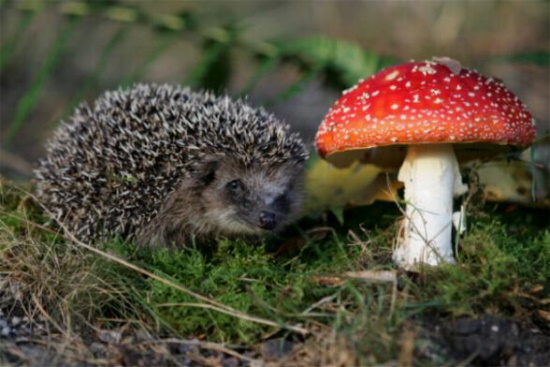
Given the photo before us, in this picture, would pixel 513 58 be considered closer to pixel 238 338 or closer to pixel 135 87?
pixel 135 87

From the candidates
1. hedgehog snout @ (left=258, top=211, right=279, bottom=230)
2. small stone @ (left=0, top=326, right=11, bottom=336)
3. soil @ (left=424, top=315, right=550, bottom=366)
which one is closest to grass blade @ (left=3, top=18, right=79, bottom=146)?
hedgehog snout @ (left=258, top=211, right=279, bottom=230)

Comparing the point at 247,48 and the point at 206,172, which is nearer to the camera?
the point at 206,172

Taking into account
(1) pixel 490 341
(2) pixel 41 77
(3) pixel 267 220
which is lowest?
(1) pixel 490 341

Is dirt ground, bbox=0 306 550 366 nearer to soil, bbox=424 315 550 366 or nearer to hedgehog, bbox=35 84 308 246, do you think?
soil, bbox=424 315 550 366

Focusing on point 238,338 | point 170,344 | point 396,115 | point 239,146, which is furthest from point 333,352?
point 239,146

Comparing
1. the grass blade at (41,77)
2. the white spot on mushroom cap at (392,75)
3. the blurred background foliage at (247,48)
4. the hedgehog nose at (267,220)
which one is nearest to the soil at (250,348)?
the hedgehog nose at (267,220)

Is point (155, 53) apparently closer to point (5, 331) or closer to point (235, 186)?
point (235, 186)

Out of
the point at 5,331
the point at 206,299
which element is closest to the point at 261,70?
the point at 206,299
